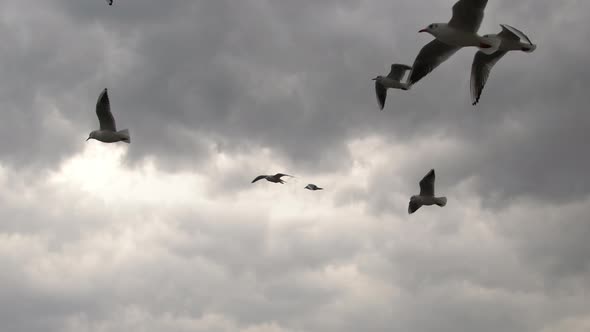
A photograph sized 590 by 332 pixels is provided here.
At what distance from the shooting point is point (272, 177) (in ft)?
183

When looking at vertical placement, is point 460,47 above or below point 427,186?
below

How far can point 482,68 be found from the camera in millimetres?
30828

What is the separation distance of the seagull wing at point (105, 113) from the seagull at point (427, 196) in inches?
699

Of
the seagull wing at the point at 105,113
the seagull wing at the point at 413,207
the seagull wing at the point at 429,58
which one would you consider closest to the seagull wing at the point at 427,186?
the seagull wing at the point at 413,207

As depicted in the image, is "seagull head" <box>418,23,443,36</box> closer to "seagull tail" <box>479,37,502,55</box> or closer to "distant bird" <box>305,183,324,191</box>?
"seagull tail" <box>479,37,502,55</box>

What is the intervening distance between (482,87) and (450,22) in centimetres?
481

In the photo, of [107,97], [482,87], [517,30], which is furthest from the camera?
[107,97]

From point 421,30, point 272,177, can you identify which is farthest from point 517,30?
point 272,177

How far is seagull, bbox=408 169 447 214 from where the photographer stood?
142 feet

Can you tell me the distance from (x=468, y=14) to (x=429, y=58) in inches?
196

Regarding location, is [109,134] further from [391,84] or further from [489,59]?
[489,59]

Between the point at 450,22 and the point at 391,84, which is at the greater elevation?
the point at 391,84

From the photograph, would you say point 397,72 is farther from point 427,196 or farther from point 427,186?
point 427,196

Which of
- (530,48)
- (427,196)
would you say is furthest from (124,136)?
(530,48)
